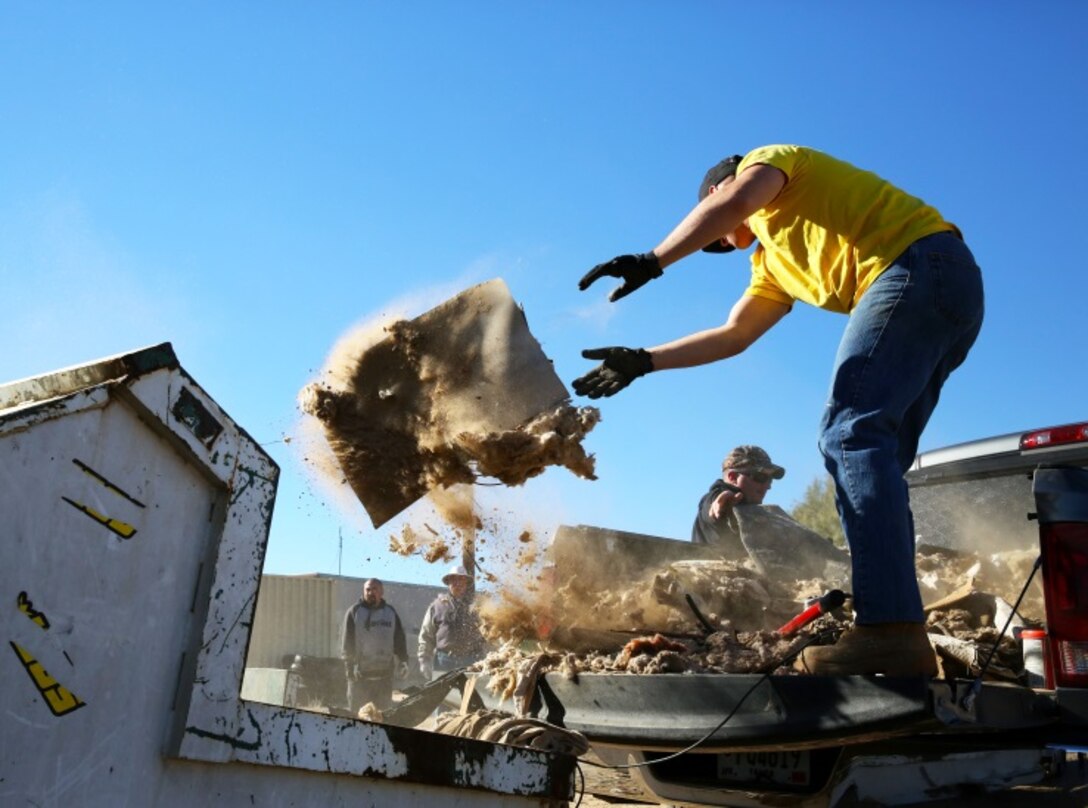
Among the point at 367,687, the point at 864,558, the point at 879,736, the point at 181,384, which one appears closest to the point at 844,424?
the point at 864,558

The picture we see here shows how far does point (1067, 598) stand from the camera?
3.28 meters

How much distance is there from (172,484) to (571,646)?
6.96 ft

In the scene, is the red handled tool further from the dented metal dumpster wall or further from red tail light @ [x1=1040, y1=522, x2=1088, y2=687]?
the dented metal dumpster wall

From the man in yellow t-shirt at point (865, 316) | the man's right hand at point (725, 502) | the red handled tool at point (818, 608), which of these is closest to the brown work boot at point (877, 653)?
the man in yellow t-shirt at point (865, 316)

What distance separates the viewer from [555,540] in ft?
14.3

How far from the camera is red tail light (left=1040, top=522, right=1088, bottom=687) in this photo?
3.22m

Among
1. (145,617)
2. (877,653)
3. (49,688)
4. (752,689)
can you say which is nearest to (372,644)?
(752,689)

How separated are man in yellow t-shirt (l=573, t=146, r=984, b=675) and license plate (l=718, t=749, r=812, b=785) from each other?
0.33 m

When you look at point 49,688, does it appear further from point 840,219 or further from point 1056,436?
point 1056,436

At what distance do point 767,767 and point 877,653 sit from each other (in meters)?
0.54

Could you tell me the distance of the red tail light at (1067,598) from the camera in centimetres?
322

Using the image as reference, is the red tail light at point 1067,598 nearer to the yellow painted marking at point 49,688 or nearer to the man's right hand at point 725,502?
the man's right hand at point 725,502

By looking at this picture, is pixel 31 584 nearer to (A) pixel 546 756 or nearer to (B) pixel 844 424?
(A) pixel 546 756

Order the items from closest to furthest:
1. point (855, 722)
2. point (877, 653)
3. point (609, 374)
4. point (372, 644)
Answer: point (855, 722)
point (877, 653)
point (609, 374)
point (372, 644)
